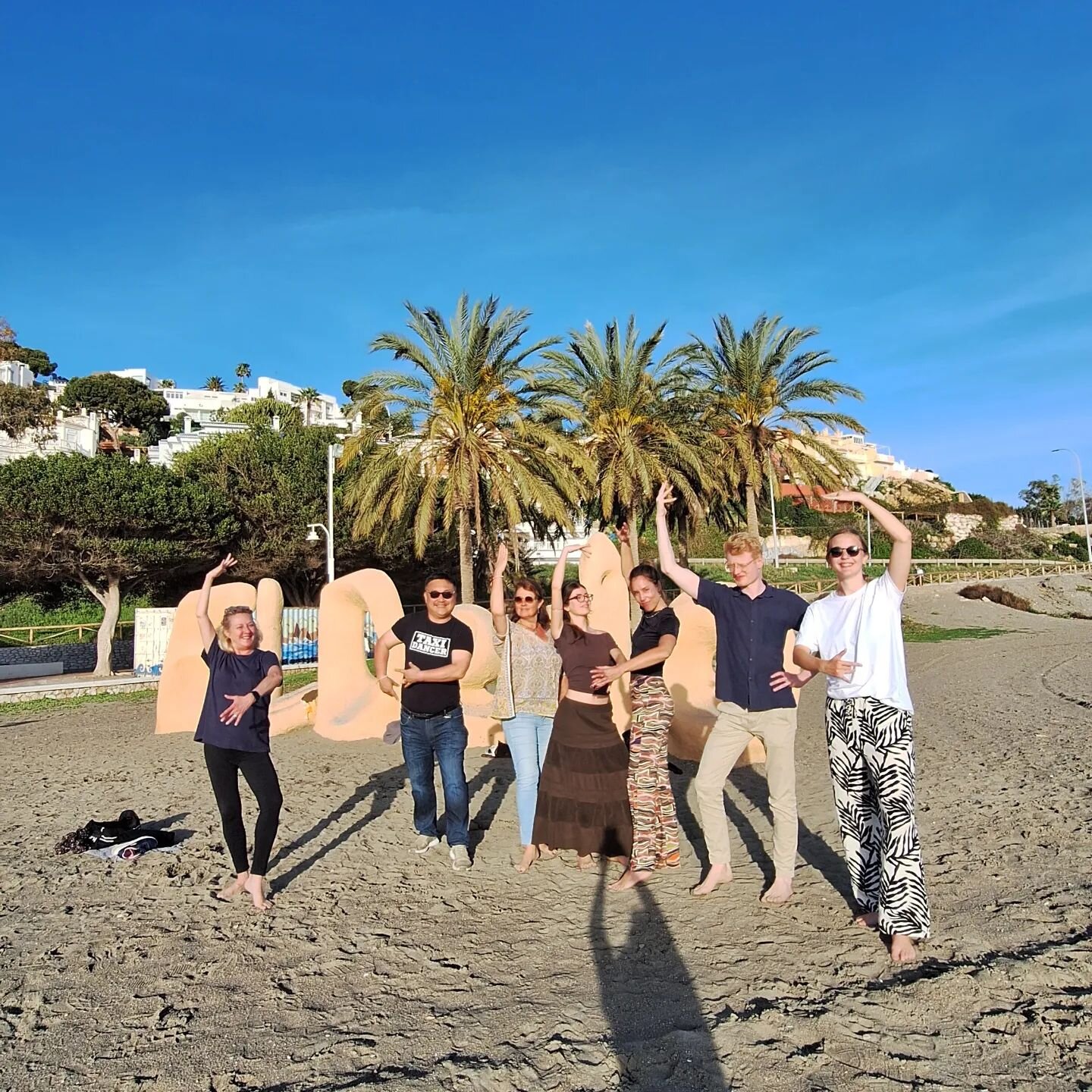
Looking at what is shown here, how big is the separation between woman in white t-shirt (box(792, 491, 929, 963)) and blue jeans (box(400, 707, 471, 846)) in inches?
94.1

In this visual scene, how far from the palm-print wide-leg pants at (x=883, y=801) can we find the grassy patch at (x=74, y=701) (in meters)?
15.6

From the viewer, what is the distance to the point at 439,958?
13.2 feet

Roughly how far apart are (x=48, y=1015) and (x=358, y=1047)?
1471 mm

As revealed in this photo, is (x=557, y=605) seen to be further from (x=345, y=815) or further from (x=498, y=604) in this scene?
(x=345, y=815)

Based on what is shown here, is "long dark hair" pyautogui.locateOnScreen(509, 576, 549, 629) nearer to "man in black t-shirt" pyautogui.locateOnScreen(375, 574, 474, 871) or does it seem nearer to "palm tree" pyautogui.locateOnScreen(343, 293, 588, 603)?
"man in black t-shirt" pyautogui.locateOnScreen(375, 574, 474, 871)

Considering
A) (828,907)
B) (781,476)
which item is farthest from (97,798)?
(781,476)

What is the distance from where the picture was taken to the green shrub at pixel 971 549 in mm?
66812

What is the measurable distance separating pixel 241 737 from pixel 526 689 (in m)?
1.76

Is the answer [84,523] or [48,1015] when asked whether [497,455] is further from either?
[48,1015]

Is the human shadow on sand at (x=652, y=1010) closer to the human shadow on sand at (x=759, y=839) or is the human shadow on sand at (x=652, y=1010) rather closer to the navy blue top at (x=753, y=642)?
the human shadow on sand at (x=759, y=839)

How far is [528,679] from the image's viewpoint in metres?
5.35

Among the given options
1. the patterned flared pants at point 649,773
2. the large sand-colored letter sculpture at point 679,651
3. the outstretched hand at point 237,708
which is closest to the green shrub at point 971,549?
the large sand-colored letter sculpture at point 679,651

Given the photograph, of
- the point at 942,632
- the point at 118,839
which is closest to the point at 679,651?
the point at 118,839

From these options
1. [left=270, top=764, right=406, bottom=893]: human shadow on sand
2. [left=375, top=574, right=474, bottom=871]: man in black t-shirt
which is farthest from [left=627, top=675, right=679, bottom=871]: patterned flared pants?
[left=270, top=764, right=406, bottom=893]: human shadow on sand
